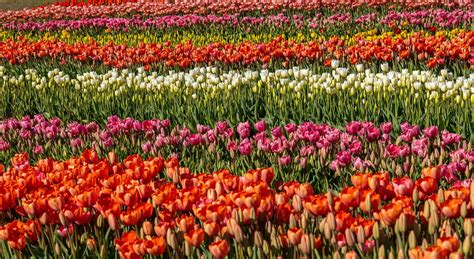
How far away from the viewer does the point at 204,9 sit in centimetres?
1761

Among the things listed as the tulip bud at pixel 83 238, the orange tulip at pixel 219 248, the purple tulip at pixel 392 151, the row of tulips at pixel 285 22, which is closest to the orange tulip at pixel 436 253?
the orange tulip at pixel 219 248

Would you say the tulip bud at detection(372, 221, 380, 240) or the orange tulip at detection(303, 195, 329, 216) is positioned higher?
the orange tulip at detection(303, 195, 329, 216)

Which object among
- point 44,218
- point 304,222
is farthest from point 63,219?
point 304,222

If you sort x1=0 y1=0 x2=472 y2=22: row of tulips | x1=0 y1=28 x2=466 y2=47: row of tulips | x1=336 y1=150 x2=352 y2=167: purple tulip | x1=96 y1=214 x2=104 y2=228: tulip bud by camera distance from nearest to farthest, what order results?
x1=96 y1=214 x2=104 y2=228: tulip bud, x1=336 y1=150 x2=352 y2=167: purple tulip, x1=0 y1=28 x2=466 y2=47: row of tulips, x1=0 y1=0 x2=472 y2=22: row of tulips

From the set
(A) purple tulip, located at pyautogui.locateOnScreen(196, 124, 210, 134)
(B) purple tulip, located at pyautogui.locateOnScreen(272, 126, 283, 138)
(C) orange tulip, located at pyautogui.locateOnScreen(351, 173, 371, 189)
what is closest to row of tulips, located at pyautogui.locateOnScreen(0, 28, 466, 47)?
(A) purple tulip, located at pyautogui.locateOnScreen(196, 124, 210, 134)

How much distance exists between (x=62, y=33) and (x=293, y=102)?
10.6 metres

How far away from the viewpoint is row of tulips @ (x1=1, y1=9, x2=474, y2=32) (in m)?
13.0

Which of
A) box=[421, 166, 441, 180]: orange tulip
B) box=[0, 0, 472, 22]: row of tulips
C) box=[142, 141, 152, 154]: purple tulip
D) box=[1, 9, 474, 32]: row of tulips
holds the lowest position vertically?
box=[0, 0, 472, 22]: row of tulips

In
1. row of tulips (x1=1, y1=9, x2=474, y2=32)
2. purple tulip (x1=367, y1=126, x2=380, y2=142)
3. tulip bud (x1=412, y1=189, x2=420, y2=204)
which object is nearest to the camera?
tulip bud (x1=412, y1=189, x2=420, y2=204)

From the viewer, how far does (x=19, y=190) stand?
141 inches

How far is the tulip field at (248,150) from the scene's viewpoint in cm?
290

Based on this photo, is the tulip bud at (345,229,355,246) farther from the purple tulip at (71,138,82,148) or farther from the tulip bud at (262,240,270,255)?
the purple tulip at (71,138,82,148)

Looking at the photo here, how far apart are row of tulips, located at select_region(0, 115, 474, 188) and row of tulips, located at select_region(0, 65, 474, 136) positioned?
437 mm

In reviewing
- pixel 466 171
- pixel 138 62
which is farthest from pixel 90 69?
pixel 466 171
